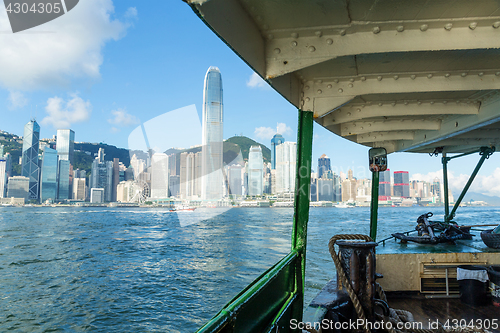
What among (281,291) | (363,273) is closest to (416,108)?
(363,273)

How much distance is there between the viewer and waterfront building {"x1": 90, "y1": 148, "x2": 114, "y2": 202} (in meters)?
128

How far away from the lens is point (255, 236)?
37.6 metres

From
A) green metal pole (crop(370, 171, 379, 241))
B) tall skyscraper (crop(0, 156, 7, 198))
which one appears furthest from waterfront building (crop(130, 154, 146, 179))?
green metal pole (crop(370, 171, 379, 241))

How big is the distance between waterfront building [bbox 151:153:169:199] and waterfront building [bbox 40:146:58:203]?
40561 mm

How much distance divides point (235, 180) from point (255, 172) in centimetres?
1759

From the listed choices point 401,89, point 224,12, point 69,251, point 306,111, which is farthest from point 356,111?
point 69,251

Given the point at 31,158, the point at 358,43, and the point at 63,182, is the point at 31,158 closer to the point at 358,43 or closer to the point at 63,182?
the point at 63,182

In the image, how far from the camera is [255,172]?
361 ft

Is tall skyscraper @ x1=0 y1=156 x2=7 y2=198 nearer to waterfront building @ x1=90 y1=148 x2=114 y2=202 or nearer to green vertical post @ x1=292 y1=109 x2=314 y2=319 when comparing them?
waterfront building @ x1=90 y1=148 x2=114 y2=202

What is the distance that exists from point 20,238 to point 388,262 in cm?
4739

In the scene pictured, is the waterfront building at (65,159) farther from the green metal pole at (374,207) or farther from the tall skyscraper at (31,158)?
the green metal pole at (374,207)

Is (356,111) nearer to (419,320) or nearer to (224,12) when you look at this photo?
(419,320)

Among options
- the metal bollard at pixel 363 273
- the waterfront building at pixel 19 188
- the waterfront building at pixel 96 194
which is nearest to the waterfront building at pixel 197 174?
the waterfront building at pixel 96 194

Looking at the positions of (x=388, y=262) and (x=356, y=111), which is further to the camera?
(x=356, y=111)
